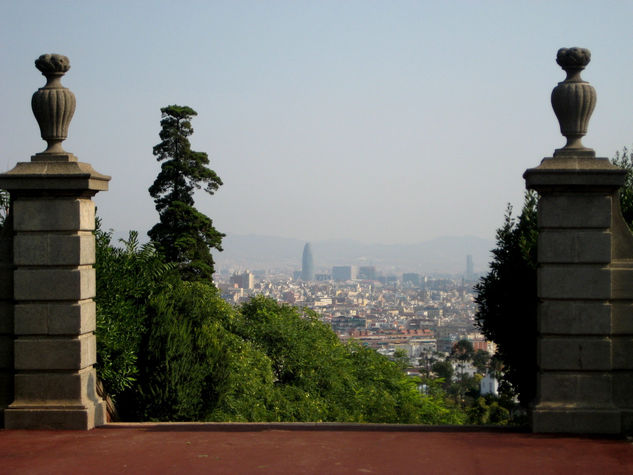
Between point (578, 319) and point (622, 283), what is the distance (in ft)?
1.93

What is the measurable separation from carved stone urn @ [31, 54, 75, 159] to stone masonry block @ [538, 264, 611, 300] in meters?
5.37

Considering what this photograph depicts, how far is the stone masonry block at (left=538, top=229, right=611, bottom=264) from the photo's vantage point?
7.50 m

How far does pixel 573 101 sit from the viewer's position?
7.68 metres

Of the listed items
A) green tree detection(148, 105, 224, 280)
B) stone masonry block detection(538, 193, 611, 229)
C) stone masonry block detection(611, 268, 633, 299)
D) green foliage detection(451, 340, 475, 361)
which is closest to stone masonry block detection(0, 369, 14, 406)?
stone masonry block detection(538, 193, 611, 229)

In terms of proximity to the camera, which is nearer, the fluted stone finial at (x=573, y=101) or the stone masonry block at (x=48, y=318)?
the fluted stone finial at (x=573, y=101)

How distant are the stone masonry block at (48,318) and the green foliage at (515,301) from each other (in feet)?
24.1

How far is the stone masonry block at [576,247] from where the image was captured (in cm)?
750

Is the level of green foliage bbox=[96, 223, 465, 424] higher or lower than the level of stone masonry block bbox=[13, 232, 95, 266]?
lower

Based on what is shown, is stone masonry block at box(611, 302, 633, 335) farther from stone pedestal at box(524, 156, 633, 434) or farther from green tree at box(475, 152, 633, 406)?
green tree at box(475, 152, 633, 406)

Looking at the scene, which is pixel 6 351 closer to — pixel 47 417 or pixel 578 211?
pixel 47 417

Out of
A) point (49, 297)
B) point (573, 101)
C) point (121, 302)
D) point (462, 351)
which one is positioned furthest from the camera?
point (462, 351)

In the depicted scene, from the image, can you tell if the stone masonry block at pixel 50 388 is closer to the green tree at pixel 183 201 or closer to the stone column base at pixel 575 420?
the stone column base at pixel 575 420

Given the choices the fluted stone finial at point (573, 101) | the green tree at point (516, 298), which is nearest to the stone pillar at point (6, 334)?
the fluted stone finial at point (573, 101)

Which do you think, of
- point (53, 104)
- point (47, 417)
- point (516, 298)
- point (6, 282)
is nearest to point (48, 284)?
point (6, 282)
